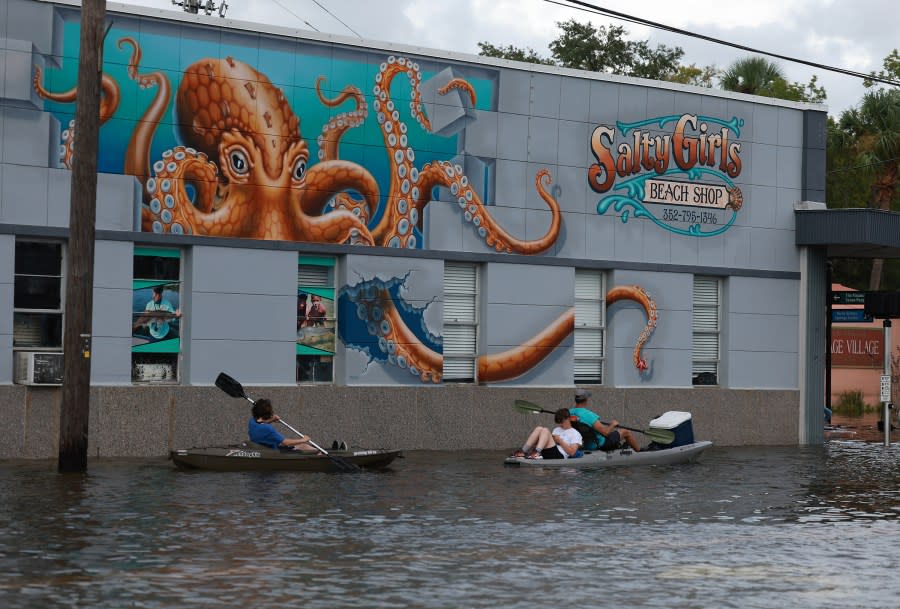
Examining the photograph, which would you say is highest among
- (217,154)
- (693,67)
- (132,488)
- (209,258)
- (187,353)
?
(693,67)

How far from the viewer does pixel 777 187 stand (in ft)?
108

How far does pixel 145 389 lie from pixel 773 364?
14.4 meters

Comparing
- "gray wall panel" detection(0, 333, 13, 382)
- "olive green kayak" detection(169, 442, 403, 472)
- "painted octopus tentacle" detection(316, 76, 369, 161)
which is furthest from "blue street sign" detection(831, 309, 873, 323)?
"gray wall panel" detection(0, 333, 13, 382)

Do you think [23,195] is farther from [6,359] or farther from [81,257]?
[81,257]

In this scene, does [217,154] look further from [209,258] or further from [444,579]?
[444,579]

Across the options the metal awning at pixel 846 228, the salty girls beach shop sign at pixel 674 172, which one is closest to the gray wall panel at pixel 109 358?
the salty girls beach shop sign at pixel 674 172

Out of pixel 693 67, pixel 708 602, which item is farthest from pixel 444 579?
pixel 693 67

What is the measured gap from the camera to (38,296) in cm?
2444

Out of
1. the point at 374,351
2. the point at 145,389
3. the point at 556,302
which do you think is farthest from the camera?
the point at 556,302

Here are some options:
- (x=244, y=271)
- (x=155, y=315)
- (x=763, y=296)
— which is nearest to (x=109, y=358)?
(x=155, y=315)

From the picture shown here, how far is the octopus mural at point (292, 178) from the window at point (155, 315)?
63 centimetres

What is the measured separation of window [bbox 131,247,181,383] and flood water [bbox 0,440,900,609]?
257 centimetres

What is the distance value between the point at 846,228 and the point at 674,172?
4.11 m

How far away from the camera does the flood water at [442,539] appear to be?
38.5 ft
